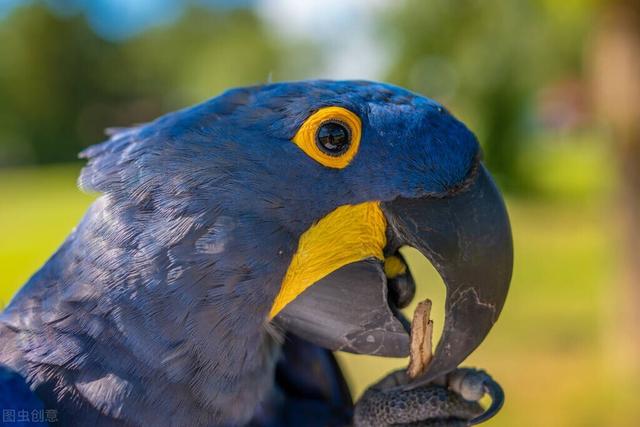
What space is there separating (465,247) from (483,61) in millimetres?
14001

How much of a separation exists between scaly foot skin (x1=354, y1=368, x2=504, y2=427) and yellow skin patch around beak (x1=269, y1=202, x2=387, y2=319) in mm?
343

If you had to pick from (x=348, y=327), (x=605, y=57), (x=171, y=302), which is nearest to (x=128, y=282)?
(x=171, y=302)

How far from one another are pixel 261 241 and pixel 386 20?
45.9 feet

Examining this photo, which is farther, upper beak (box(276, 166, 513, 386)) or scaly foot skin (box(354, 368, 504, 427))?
scaly foot skin (box(354, 368, 504, 427))

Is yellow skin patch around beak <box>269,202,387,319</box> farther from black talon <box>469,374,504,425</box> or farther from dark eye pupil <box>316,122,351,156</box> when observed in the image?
black talon <box>469,374,504,425</box>

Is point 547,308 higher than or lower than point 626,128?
lower

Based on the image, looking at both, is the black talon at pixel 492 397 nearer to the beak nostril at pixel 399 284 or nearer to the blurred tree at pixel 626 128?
the beak nostril at pixel 399 284

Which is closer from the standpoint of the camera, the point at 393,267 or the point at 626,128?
the point at 393,267

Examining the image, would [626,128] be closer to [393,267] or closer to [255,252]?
[393,267]

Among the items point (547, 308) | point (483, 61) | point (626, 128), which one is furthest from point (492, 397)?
point (483, 61)

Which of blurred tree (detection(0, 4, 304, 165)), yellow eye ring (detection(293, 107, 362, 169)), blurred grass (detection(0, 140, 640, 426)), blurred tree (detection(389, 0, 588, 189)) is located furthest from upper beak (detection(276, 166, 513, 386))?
blurred tree (detection(0, 4, 304, 165))

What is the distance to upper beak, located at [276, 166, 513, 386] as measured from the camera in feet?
4.33

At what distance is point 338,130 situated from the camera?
1362 mm

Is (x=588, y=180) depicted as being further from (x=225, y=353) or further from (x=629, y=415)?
(x=225, y=353)
